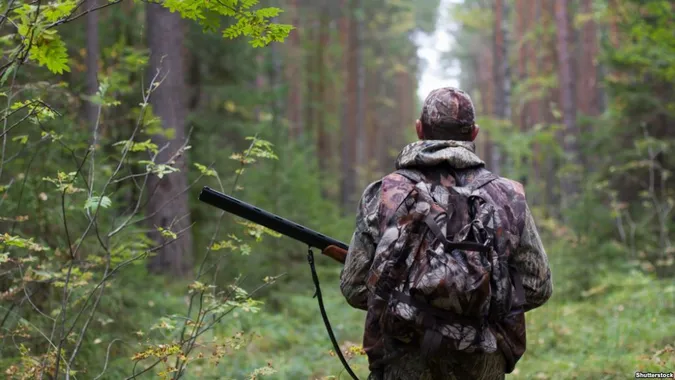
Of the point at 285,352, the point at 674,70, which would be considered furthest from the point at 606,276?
the point at 285,352

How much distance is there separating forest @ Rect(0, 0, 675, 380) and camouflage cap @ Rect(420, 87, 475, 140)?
0.98m

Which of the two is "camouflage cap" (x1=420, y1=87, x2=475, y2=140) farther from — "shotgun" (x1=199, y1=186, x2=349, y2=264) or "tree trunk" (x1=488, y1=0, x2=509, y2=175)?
"tree trunk" (x1=488, y1=0, x2=509, y2=175)

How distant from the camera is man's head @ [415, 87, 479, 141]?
323 centimetres

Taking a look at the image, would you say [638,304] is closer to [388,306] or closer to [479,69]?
[388,306]

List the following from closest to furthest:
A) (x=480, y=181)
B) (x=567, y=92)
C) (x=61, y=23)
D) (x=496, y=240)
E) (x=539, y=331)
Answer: (x=496, y=240) < (x=480, y=181) < (x=61, y=23) < (x=539, y=331) < (x=567, y=92)

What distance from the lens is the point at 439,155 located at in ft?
10.2

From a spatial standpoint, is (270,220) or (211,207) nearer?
(270,220)

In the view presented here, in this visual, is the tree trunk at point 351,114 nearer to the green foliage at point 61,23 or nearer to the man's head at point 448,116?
the green foliage at point 61,23

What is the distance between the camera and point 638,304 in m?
9.37

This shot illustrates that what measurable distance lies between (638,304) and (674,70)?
159 inches

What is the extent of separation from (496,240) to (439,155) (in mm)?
483

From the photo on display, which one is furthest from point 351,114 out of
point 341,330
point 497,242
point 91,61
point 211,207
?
point 497,242

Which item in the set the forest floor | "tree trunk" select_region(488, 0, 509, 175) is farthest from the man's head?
"tree trunk" select_region(488, 0, 509, 175)

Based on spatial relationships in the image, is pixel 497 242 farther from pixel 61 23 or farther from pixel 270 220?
pixel 61 23
